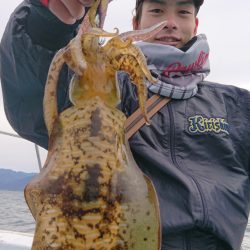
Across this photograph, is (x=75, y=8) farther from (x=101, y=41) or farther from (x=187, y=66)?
(x=187, y=66)

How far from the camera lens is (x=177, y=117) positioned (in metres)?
2.80

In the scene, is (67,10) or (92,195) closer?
(92,195)

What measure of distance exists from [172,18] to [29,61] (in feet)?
3.56

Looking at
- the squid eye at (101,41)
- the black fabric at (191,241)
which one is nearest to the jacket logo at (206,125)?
the black fabric at (191,241)

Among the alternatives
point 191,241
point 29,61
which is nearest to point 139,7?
point 29,61

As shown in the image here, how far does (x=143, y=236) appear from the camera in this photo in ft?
4.99

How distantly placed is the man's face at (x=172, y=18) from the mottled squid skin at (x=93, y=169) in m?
1.43

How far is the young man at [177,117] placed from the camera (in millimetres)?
2350

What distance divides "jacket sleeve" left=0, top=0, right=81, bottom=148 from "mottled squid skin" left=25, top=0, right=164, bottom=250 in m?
0.63

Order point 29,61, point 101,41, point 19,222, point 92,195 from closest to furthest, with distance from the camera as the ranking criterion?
point 92,195, point 101,41, point 29,61, point 19,222

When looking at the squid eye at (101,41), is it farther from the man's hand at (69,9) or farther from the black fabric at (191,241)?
the black fabric at (191,241)

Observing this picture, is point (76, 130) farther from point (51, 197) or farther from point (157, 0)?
point (157, 0)

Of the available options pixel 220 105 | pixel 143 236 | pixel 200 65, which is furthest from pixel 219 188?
pixel 143 236

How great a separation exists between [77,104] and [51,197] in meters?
0.35
